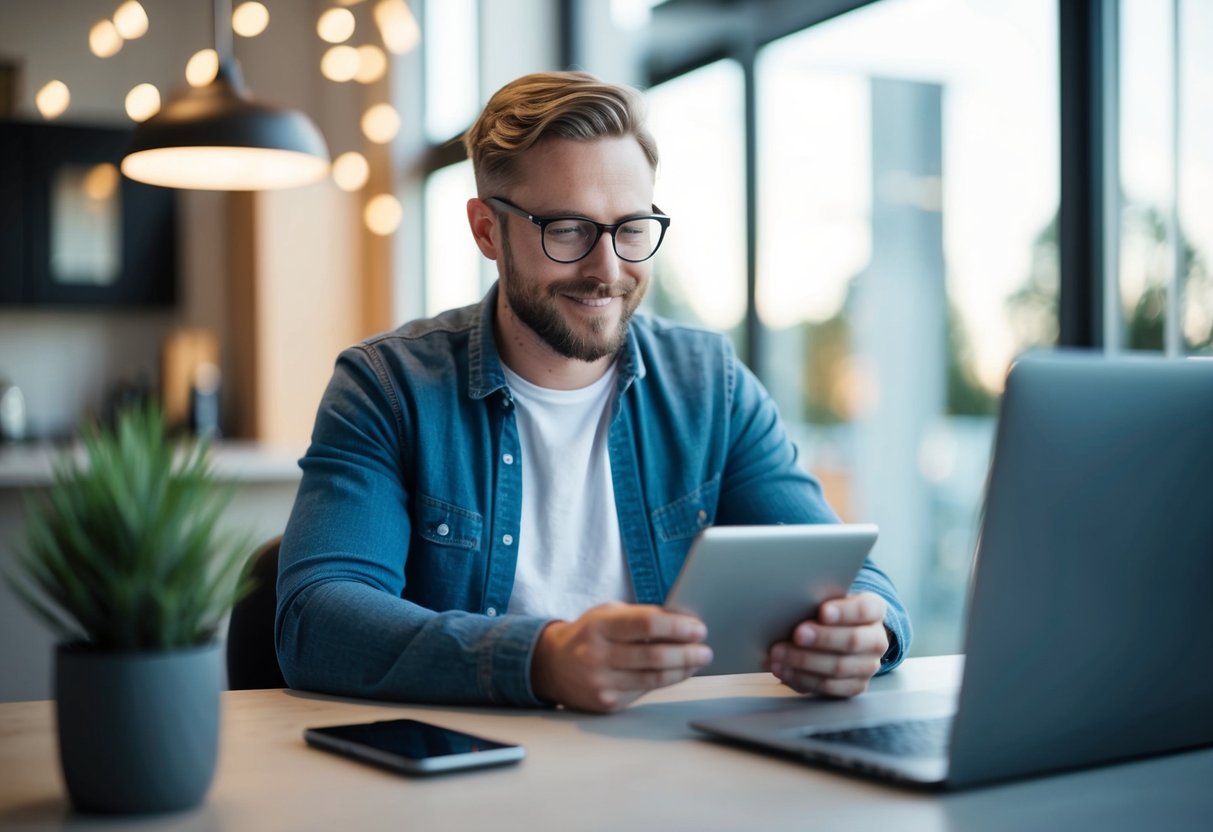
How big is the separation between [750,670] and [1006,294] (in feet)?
6.64

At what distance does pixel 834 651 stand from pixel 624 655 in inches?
8.7

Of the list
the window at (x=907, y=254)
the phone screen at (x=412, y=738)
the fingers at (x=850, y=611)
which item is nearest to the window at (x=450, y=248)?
the window at (x=907, y=254)

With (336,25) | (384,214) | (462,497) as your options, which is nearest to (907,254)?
(336,25)

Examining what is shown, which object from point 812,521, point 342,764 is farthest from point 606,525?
point 342,764

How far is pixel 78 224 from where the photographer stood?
5320mm

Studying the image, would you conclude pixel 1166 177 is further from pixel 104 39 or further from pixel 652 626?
pixel 104 39

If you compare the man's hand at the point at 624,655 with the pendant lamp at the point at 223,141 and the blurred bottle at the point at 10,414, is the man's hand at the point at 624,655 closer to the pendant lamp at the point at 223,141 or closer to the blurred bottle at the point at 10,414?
the pendant lamp at the point at 223,141

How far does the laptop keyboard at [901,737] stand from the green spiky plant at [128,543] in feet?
1.63

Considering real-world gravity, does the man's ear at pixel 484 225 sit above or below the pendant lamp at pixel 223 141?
below

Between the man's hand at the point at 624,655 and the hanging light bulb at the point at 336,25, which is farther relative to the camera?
the hanging light bulb at the point at 336,25

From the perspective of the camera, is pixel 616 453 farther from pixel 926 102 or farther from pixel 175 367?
pixel 175 367

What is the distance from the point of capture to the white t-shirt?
5.54 ft

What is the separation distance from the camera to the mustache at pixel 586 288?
1.70 m

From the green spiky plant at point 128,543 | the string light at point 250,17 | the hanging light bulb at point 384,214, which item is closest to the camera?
the green spiky plant at point 128,543
